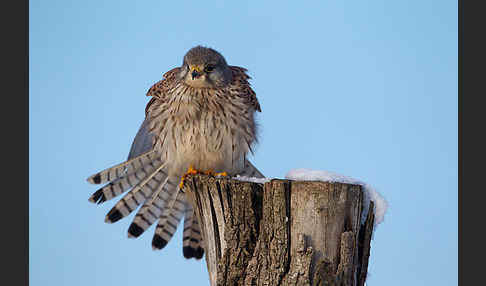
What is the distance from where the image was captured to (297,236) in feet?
10.0

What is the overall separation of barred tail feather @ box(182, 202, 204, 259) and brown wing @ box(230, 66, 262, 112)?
3.86 ft

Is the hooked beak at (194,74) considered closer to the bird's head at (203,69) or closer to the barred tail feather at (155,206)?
the bird's head at (203,69)

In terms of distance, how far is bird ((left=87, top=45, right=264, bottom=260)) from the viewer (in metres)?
4.89

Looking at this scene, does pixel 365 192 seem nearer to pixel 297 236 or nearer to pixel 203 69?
pixel 297 236

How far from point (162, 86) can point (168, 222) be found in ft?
4.23

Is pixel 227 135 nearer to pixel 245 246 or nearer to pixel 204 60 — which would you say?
pixel 204 60

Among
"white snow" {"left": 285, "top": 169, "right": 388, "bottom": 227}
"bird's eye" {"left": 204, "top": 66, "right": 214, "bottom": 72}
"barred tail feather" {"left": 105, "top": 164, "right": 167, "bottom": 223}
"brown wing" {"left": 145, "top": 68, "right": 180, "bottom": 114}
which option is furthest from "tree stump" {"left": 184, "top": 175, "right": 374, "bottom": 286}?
"brown wing" {"left": 145, "top": 68, "right": 180, "bottom": 114}

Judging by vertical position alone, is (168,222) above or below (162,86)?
below

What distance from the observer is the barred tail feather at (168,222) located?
492 cm

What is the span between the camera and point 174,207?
16.6 feet

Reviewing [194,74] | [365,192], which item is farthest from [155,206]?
[365,192]

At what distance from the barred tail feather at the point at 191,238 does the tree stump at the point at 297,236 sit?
4.97ft

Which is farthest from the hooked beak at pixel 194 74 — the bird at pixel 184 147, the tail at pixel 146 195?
the tail at pixel 146 195

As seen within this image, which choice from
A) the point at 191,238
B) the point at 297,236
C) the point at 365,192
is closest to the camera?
the point at 297,236
